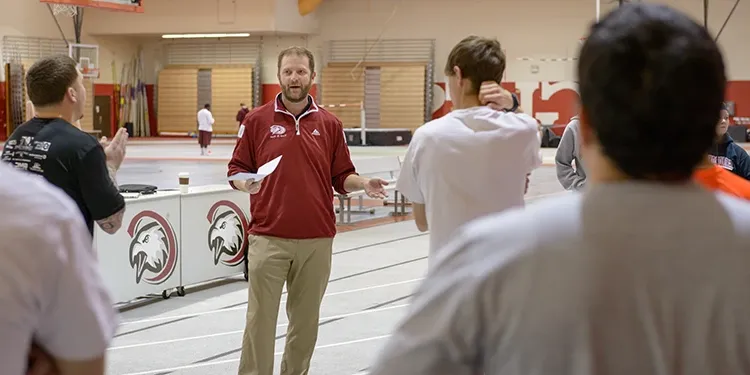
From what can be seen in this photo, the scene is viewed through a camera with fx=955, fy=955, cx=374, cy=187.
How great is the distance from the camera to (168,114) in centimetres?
4191

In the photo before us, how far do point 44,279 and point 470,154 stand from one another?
2.08 meters

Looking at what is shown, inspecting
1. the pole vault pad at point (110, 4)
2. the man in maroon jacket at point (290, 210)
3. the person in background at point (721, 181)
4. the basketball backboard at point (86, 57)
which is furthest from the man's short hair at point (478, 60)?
the basketball backboard at point (86, 57)

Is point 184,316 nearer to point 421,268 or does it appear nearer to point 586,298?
point 421,268

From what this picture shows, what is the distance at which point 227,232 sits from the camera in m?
9.63

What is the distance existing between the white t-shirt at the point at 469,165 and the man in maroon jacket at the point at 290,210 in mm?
1692

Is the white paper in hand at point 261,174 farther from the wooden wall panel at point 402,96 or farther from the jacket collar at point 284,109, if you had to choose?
the wooden wall panel at point 402,96

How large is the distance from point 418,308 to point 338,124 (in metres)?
4.09

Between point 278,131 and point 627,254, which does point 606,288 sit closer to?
point 627,254

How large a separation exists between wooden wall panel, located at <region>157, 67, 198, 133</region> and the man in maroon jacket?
121 ft

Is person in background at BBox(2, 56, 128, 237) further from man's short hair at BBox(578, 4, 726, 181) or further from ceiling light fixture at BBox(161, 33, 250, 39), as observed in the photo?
ceiling light fixture at BBox(161, 33, 250, 39)

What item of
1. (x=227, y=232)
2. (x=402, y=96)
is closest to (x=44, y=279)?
(x=227, y=232)

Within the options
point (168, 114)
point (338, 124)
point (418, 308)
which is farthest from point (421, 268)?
Result: point (168, 114)

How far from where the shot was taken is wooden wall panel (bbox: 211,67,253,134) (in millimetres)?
40156

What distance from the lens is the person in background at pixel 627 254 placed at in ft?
4.33
